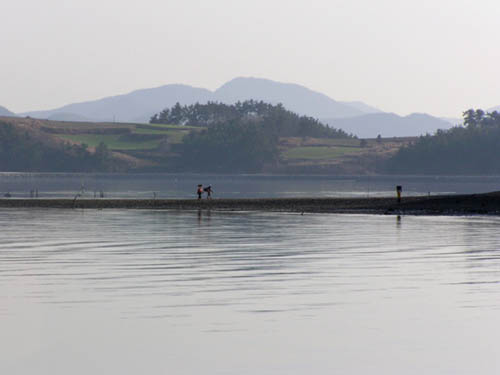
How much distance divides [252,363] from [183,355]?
1387 mm

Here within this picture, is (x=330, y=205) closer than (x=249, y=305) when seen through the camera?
No

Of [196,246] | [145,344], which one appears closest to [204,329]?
[145,344]

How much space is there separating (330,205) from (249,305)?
59.5 metres

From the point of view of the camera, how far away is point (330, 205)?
81.3 m

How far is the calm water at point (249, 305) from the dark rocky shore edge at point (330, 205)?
30.4 meters

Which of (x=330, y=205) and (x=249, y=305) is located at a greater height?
(x=330, y=205)

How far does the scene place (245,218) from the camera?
211 feet

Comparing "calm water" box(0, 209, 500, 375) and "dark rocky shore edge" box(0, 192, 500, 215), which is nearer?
"calm water" box(0, 209, 500, 375)

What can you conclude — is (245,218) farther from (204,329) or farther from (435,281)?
(204,329)

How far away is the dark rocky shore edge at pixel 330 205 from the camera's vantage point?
7356 centimetres

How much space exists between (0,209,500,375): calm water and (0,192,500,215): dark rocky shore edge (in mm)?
30366

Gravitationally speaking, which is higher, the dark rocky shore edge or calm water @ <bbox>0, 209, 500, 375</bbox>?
the dark rocky shore edge

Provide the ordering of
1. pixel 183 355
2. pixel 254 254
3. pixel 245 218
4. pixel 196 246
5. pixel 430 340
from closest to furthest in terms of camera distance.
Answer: pixel 183 355, pixel 430 340, pixel 254 254, pixel 196 246, pixel 245 218

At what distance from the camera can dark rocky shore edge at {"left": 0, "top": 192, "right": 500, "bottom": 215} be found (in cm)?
7356
